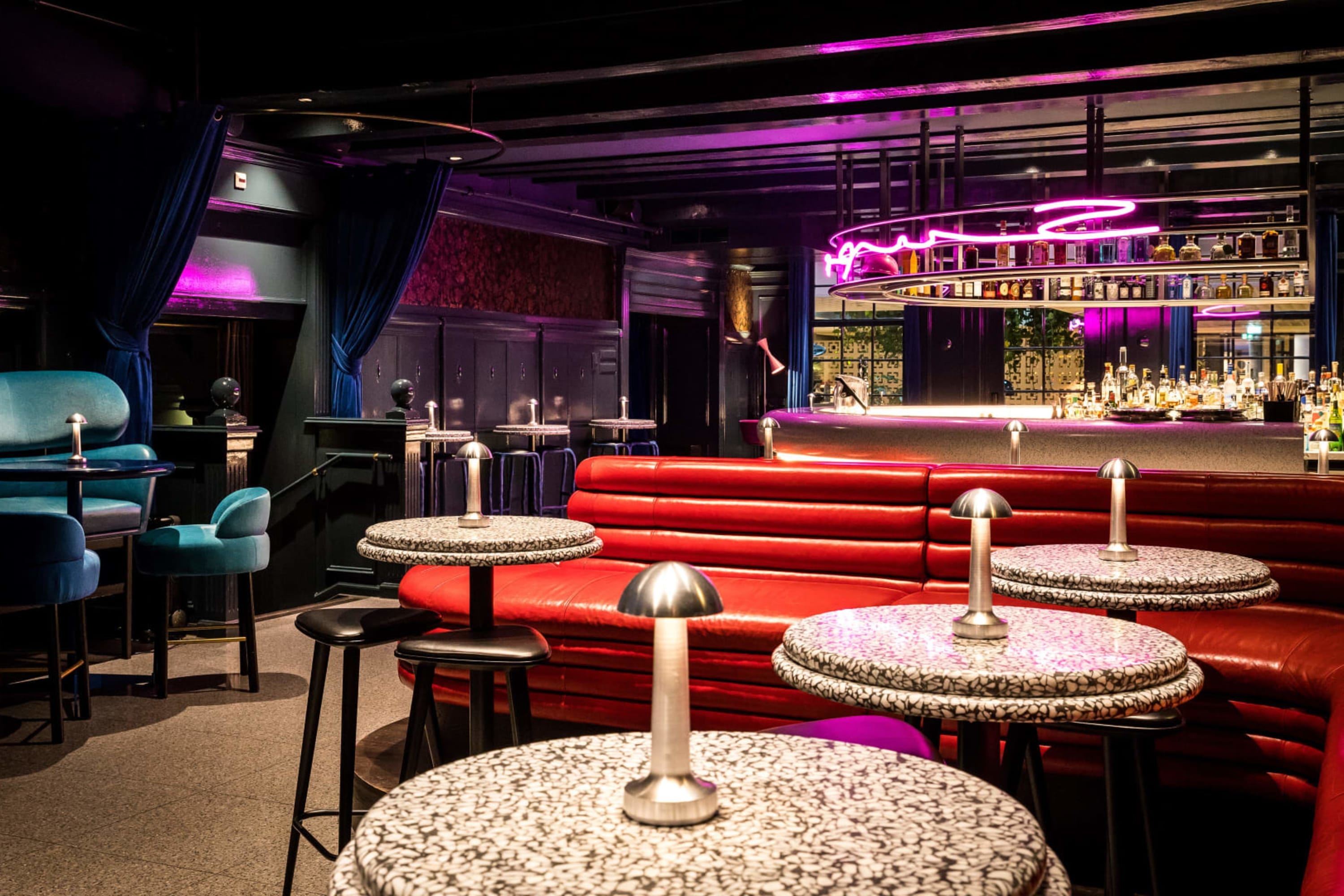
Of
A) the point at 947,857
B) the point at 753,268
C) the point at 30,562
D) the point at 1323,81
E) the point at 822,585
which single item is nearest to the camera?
the point at 947,857

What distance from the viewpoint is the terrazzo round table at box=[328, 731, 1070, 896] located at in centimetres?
92

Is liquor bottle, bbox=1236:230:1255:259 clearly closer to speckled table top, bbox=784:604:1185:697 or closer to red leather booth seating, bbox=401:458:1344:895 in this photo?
red leather booth seating, bbox=401:458:1344:895

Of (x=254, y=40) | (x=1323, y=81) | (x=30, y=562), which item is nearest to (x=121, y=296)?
(x=254, y=40)

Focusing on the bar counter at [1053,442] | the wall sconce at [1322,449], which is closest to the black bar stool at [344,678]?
the bar counter at [1053,442]

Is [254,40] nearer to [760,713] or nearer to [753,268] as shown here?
[760,713]

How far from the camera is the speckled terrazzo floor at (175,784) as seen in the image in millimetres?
3020

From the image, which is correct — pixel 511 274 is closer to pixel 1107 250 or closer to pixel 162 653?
pixel 1107 250

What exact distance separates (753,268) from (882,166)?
5.50m

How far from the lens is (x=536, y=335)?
36.1ft

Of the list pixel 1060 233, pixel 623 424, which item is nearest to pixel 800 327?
pixel 623 424

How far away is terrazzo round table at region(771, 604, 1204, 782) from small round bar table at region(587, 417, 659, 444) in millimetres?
9338

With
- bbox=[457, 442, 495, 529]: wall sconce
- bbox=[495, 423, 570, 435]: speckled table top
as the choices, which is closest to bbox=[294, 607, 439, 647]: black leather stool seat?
bbox=[457, 442, 495, 529]: wall sconce

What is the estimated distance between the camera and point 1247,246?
6832mm

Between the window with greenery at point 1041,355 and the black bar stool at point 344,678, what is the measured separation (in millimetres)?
10171
